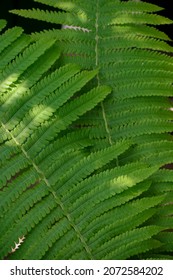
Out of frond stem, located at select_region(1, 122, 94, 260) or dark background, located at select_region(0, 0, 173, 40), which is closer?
frond stem, located at select_region(1, 122, 94, 260)

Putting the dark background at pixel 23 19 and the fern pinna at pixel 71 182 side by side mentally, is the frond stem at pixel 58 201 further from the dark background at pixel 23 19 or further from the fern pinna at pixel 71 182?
the dark background at pixel 23 19

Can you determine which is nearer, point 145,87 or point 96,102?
point 96,102

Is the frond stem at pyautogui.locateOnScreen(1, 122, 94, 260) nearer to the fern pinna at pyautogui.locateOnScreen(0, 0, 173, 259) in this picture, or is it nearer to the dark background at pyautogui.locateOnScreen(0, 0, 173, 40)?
the fern pinna at pyautogui.locateOnScreen(0, 0, 173, 259)

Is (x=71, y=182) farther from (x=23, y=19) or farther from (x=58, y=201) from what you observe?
Result: (x=23, y=19)

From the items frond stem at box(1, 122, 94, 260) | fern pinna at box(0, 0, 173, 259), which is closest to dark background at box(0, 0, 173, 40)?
fern pinna at box(0, 0, 173, 259)

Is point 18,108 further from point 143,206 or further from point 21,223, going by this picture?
point 143,206

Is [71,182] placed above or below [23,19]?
below

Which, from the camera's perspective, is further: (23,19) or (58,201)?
(23,19)

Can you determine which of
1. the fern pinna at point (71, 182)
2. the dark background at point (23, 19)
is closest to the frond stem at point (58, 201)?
the fern pinna at point (71, 182)

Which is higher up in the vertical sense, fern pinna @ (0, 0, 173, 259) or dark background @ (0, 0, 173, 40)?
dark background @ (0, 0, 173, 40)

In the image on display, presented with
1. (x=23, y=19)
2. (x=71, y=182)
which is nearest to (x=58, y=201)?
(x=71, y=182)
